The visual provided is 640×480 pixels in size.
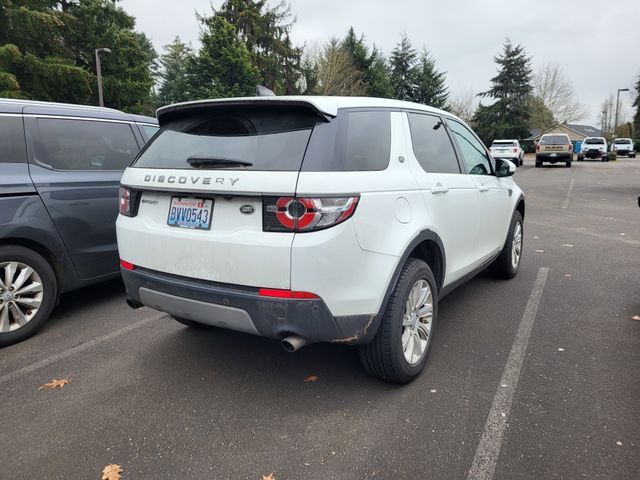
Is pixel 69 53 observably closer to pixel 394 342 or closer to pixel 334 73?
pixel 334 73

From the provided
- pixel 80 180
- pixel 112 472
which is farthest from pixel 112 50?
pixel 112 472

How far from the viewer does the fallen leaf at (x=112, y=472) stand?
2.16 metres

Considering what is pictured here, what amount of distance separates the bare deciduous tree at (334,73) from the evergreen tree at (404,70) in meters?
11.9

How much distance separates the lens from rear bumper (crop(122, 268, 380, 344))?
93.0 inches

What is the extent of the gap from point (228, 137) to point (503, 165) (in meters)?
2.97

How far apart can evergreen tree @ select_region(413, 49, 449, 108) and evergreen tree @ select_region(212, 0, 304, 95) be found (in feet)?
49.0

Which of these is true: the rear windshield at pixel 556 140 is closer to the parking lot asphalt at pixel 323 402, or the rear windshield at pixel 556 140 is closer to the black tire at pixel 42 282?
the parking lot asphalt at pixel 323 402

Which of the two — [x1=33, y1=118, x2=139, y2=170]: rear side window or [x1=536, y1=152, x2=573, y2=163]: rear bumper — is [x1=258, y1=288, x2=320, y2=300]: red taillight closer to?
[x1=33, y1=118, x2=139, y2=170]: rear side window

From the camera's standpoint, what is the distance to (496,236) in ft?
14.5

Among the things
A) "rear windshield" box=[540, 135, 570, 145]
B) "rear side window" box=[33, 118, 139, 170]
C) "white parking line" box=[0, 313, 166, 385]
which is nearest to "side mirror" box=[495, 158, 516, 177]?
"white parking line" box=[0, 313, 166, 385]

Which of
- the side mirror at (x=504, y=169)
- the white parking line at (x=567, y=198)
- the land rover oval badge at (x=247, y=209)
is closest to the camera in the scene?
the land rover oval badge at (x=247, y=209)

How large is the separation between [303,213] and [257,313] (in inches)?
22.6

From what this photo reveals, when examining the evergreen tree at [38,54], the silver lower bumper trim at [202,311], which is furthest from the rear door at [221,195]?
the evergreen tree at [38,54]

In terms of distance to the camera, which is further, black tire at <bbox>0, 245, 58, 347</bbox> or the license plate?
black tire at <bbox>0, 245, 58, 347</bbox>
